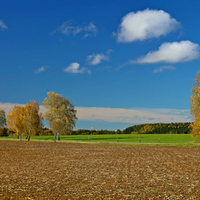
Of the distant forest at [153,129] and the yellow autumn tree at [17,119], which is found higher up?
the yellow autumn tree at [17,119]

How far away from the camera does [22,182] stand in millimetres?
15273

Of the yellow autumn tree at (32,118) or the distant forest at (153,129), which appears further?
the distant forest at (153,129)

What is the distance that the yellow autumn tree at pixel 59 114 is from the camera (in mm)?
72438

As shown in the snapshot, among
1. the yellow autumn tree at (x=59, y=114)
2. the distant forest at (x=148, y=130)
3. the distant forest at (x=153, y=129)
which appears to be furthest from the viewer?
the distant forest at (x=148, y=130)

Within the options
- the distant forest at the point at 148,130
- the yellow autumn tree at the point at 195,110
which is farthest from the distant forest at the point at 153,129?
the yellow autumn tree at the point at 195,110

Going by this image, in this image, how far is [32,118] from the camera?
77.0 metres

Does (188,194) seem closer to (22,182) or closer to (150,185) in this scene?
(150,185)

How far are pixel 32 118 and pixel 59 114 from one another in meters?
9.24

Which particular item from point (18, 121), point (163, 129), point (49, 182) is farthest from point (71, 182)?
point (163, 129)

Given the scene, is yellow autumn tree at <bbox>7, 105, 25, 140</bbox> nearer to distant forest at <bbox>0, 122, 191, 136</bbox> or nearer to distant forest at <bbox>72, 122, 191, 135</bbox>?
distant forest at <bbox>0, 122, 191, 136</bbox>

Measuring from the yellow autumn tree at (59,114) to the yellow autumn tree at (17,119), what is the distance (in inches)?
465

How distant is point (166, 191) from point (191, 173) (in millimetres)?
6354

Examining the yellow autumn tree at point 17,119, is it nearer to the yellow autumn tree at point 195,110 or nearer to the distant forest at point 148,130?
the distant forest at point 148,130

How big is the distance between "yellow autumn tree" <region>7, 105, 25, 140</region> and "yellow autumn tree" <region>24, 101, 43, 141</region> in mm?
4259
